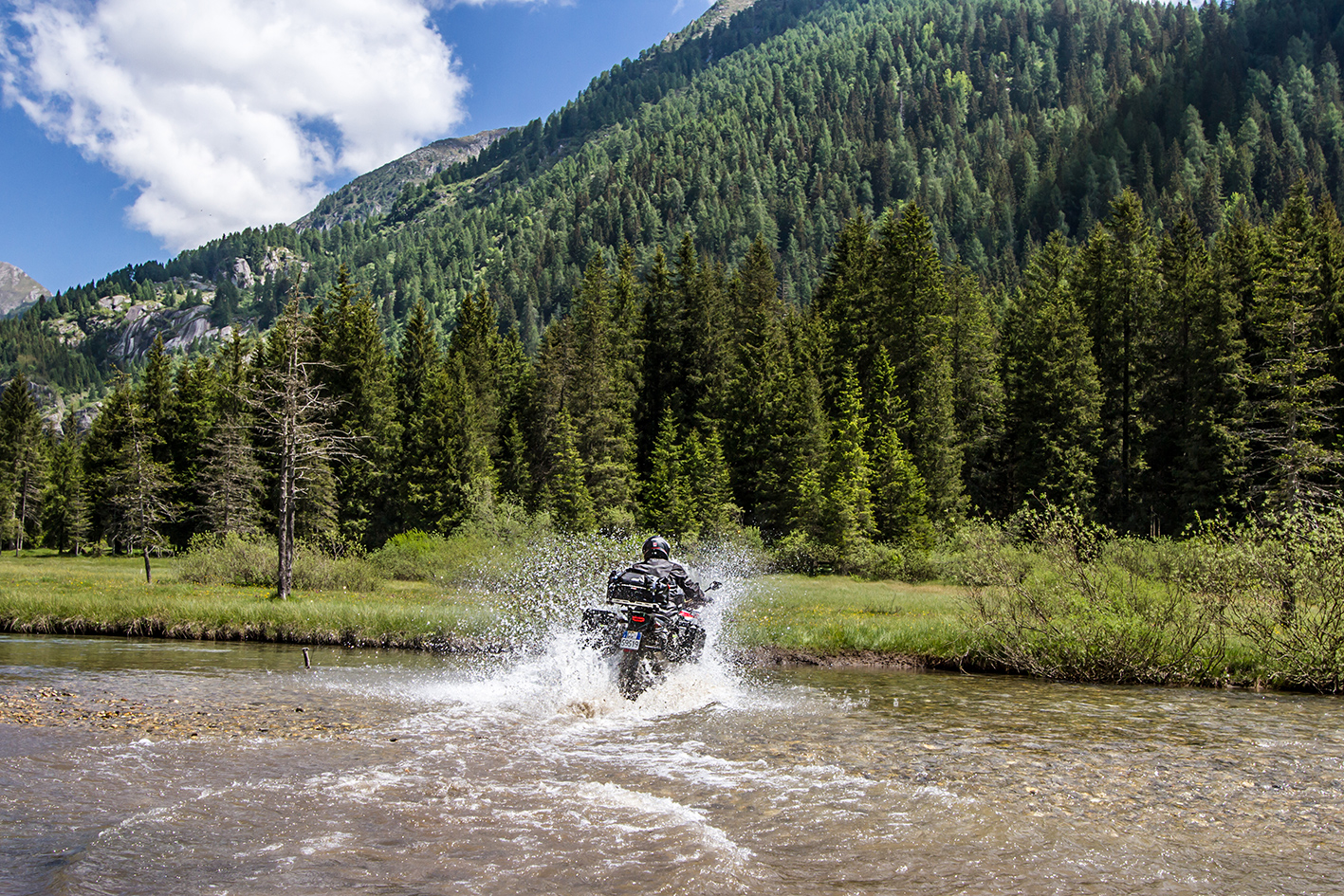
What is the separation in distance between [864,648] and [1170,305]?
4940 centimetres

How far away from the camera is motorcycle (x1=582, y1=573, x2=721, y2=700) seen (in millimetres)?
14242

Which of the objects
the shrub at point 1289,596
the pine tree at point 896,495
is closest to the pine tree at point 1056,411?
the pine tree at point 896,495

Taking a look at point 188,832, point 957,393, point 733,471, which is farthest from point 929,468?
point 188,832

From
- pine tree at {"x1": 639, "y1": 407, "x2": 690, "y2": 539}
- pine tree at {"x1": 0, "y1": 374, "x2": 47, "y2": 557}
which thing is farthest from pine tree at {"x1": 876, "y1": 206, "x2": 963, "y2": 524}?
pine tree at {"x1": 0, "y1": 374, "x2": 47, "y2": 557}

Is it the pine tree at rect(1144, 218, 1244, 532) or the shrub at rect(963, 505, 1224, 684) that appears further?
the pine tree at rect(1144, 218, 1244, 532)

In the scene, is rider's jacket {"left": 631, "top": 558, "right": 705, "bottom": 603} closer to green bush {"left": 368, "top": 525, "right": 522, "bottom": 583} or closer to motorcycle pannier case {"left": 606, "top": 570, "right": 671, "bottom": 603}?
motorcycle pannier case {"left": 606, "top": 570, "right": 671, "bottom": 603}

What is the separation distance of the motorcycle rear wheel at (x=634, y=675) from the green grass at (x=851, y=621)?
967 centimetres

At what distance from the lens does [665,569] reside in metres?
15.8

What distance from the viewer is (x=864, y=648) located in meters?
23.5

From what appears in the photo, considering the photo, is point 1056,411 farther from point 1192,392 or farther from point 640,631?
point 640,631

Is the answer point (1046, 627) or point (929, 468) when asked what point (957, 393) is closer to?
point (929, 468)

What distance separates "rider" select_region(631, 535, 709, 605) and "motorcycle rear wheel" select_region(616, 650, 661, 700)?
152cm

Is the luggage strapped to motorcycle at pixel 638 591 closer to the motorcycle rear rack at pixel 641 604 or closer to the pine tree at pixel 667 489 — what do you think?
the motorcycle rear rack at pixel 641 604

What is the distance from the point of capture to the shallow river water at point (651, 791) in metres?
7.30
